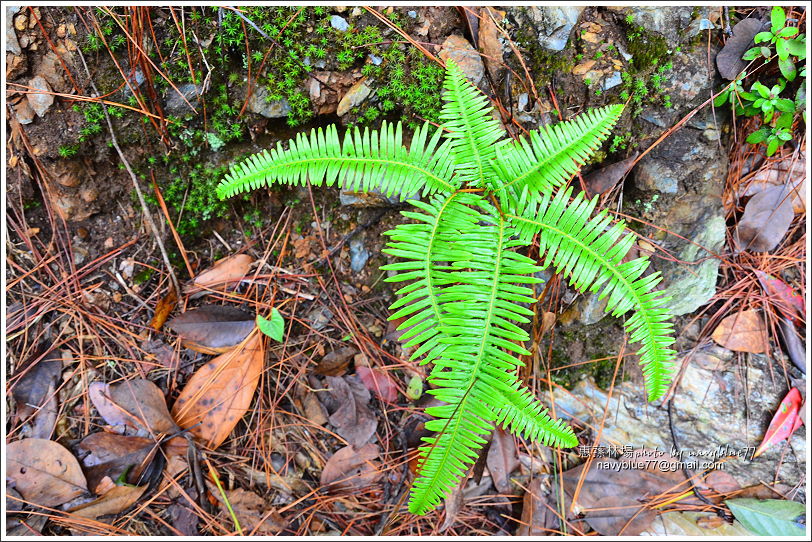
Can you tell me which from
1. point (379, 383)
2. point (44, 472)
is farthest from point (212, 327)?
point (44, 472)

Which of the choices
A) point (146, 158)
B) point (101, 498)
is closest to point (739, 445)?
point (101, 498)

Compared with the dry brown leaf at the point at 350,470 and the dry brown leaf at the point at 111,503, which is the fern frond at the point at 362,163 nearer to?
the dry brown leaf at the point at 350,470

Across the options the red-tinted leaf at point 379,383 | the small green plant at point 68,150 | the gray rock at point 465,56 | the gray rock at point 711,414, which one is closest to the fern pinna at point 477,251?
the gray rock at point 465,56

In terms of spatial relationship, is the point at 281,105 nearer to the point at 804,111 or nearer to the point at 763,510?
the point at 804,111

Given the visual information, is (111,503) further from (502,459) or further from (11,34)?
(11,34)

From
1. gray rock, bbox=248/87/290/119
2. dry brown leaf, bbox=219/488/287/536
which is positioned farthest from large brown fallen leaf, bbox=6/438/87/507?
gray rock, bbox=248/87/290/119

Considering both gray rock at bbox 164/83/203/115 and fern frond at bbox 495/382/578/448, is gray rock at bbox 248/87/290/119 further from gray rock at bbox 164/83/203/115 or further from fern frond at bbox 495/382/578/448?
fern frond at bbox 495/382/578/448
